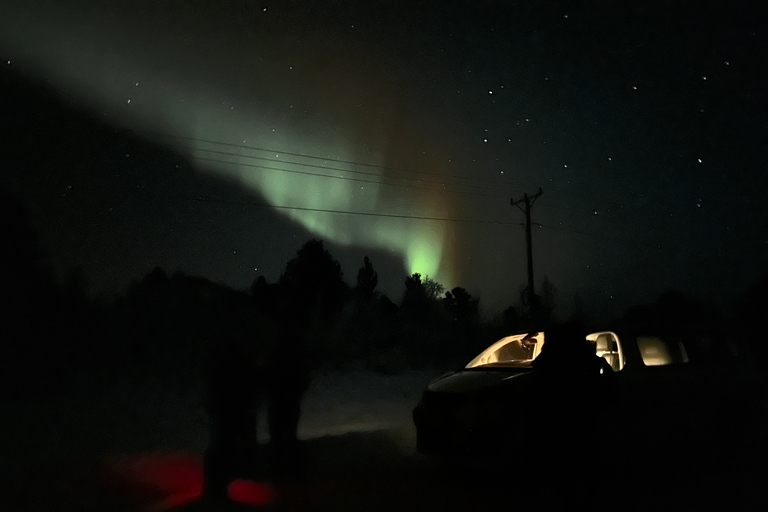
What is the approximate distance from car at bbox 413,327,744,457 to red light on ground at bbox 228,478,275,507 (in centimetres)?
174

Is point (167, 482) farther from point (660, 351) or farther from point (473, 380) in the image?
point (660, 351)

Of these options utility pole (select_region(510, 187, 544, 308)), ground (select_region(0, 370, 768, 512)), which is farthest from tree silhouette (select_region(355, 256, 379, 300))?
ground (select_region(0, 370, 768, 512))

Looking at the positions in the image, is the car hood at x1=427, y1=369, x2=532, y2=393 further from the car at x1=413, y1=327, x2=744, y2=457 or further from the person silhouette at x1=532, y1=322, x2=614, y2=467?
the person silhouette at x1=532, y1=322, x2=614, y2=467

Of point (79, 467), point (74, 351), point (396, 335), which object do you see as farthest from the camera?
point (396, 335)

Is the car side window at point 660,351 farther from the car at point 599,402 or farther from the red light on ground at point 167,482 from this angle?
the red light on ground at point 167,482

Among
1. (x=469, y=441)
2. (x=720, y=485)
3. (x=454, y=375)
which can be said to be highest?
(x=454, y=375)

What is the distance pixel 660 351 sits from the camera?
707 centimetres

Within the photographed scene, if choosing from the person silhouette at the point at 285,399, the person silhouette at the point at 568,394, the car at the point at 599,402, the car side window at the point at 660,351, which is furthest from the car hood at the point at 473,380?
the person silhouette at the point at 285,399

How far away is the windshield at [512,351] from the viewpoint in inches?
319

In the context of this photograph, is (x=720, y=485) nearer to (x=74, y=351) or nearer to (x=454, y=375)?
(x=454, y=375)

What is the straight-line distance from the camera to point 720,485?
19.1 feet

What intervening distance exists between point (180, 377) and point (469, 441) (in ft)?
37.9

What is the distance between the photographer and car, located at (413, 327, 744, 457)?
617cm

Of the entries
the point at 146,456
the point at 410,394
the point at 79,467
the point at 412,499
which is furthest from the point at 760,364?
the point at 410,394
